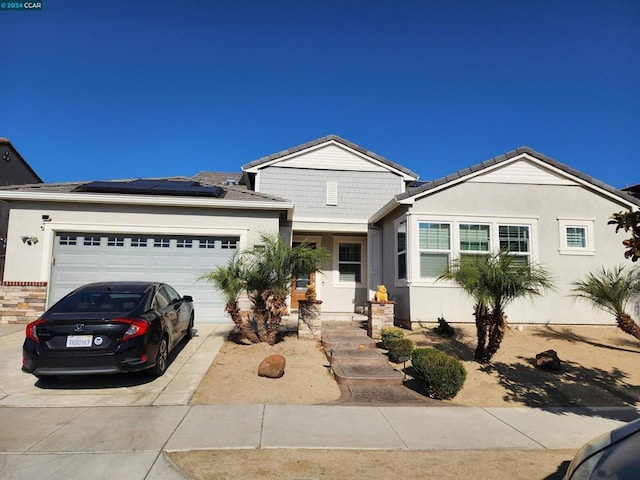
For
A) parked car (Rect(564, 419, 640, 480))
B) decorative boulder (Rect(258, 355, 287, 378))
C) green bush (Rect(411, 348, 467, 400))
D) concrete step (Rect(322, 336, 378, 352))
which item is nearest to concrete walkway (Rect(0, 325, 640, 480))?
green bush (Rect(411, 348, 467, 400))

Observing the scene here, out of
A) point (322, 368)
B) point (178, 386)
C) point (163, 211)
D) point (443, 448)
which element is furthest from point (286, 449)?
point (163, 211)

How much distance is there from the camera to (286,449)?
4.54m

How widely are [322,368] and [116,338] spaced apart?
3.74 meters

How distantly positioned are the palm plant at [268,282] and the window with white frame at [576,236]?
749 cm

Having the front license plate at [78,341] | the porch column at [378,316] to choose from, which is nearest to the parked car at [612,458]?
the front license plate at [78,341]

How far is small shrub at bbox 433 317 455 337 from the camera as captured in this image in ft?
34.5

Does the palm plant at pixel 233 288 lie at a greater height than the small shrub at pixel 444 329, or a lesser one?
greater

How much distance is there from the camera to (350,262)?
15242 millimetres

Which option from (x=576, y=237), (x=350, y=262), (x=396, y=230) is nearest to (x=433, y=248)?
(x=396, y=230)

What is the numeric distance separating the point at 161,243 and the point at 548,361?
9906 millimetres

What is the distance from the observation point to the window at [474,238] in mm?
11938

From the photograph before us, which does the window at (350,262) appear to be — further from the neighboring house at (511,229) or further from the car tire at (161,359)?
the car tire at (161,359)

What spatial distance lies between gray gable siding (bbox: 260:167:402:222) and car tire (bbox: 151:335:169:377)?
26.3ft

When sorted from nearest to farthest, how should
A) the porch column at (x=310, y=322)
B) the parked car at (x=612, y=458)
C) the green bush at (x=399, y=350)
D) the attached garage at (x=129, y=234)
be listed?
the parked car at (x=612, y=458)
the green bush at (x=399, y=350)
the porch column at (x=310, y=322)
the attached garage at (x=129, y=234)
